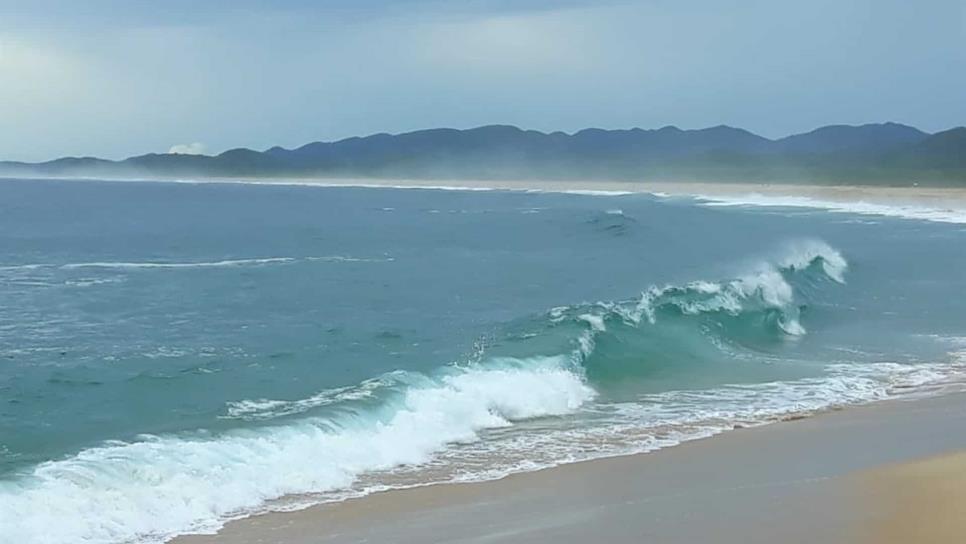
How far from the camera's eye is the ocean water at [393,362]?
1047 centimetres

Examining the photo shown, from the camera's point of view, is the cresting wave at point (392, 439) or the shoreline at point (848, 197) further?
A: the shoreline at point (848, 197)

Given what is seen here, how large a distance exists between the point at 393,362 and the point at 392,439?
15.0 feet

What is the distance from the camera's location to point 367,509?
30.6 feet

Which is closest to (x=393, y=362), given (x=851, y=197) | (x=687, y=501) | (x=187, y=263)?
(x=687, y=501)

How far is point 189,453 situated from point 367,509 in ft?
7.99

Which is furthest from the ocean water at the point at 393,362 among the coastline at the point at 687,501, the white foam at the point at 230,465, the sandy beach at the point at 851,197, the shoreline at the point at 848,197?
the sandy beach at the point at 851,197

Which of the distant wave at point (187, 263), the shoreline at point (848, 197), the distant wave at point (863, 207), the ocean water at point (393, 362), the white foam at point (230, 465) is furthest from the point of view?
the shoreline at point (848, 197)

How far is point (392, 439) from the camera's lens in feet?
38.9

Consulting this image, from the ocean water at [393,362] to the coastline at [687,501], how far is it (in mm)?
566

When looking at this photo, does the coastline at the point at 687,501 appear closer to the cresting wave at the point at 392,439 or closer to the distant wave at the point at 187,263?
the cresting wave at the point at 392,439

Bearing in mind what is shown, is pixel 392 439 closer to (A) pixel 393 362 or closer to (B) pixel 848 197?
(A) pixel 393 362

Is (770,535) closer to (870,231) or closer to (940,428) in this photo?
(940,428)

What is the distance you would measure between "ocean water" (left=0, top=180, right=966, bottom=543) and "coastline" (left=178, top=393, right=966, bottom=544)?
1.86 ft

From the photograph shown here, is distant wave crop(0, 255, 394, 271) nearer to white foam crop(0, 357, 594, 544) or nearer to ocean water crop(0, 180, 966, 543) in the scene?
ocean water crop(0, 180, 966, 543)
